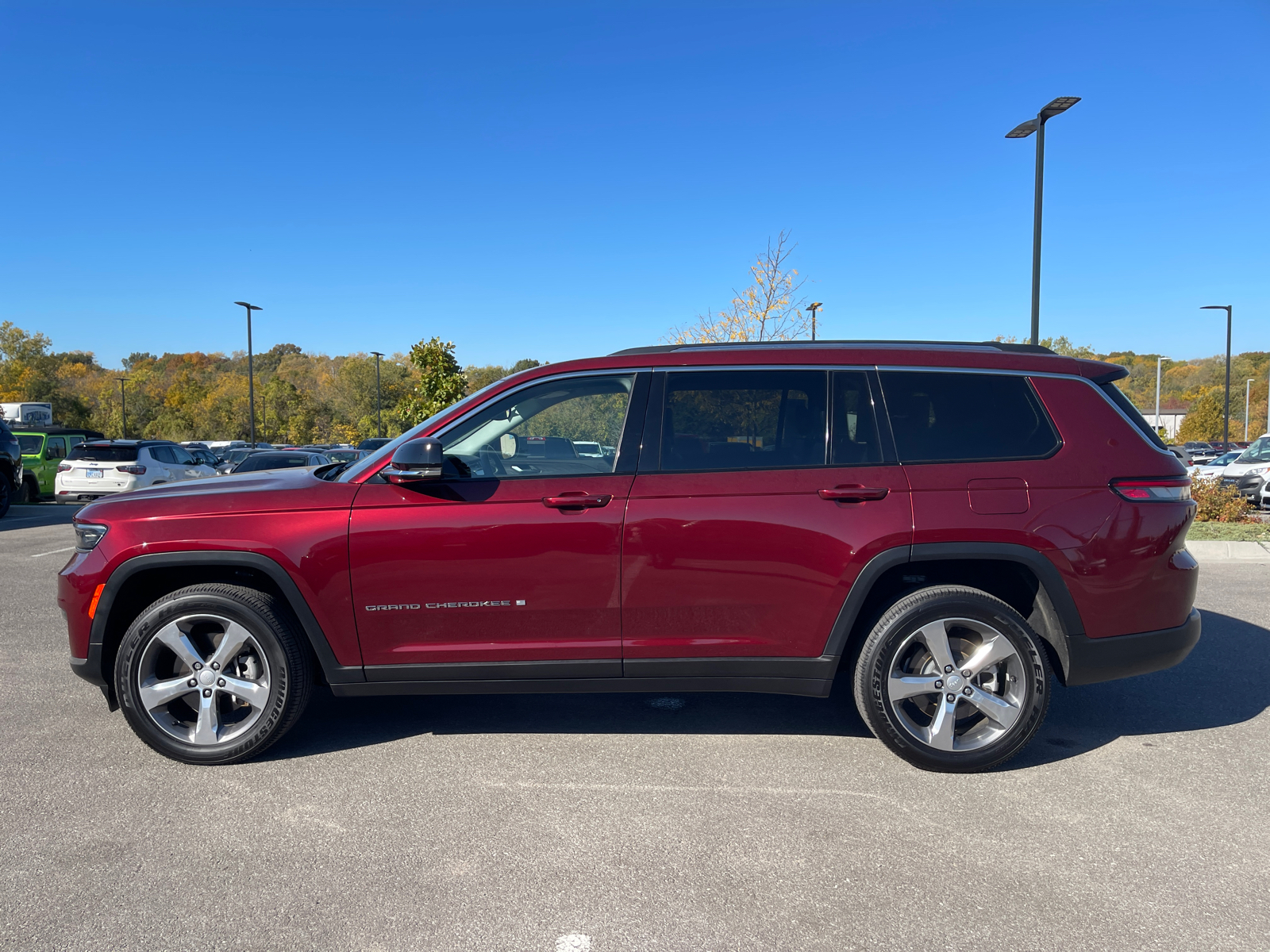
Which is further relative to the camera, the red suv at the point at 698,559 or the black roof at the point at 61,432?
the black roof at the point at 61,432

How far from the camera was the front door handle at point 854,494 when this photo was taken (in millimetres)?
3602

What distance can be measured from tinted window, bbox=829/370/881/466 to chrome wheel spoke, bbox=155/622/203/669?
298cm

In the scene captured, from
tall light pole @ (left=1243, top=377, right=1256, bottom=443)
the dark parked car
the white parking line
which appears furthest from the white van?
→ tall light pole @ (left=1243, top=377, right=1256, bottom=443)

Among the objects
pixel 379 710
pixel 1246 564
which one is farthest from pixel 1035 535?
pixel 1246 564

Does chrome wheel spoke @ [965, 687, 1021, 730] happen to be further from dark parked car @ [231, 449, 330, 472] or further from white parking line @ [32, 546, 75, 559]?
dark parked car @ [231, 449, 330, 472]

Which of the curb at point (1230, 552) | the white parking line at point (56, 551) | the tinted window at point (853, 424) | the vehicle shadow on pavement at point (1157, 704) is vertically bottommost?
the vehicle shadow on pavement at point (1157, 704)

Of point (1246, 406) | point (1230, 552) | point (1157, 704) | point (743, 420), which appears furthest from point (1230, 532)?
point (1246, 406)

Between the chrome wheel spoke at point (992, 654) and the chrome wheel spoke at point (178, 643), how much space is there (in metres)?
3.43

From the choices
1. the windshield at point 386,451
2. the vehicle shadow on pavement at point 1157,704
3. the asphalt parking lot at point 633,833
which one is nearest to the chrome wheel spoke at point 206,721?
the asphalt parking lot at point 633,833

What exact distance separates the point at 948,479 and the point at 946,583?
1.71 feet

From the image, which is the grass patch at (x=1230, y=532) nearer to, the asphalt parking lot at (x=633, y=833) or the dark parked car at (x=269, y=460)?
the asphalt parking lot at (x=633, y=833)

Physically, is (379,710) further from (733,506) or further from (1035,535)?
(1035,535)

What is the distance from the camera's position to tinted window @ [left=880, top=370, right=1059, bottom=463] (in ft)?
12.1

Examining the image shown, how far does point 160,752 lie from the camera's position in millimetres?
3746
